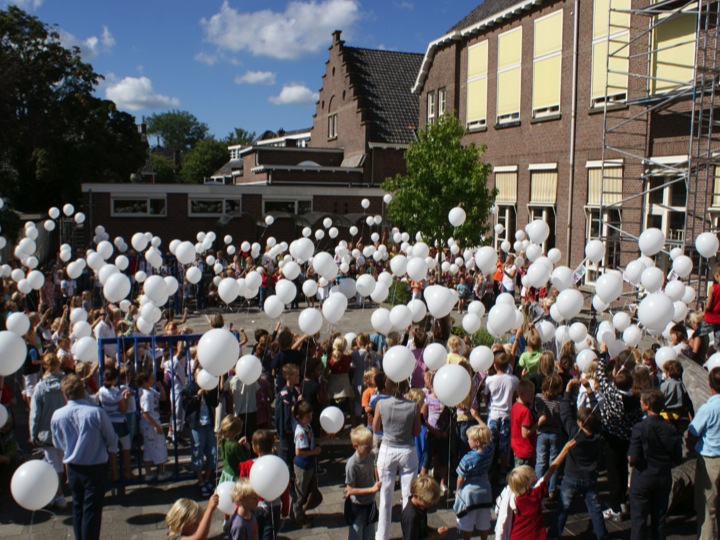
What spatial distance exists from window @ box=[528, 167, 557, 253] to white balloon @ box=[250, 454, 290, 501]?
1652cm

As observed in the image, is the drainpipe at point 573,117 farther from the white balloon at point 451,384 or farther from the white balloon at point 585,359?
the white balloon at point 451,384

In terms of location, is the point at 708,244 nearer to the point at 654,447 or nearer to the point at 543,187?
the point at 654,447

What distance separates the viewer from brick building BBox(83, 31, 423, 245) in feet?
78.5

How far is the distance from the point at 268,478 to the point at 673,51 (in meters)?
15.6

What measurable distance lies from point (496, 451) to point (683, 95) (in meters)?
11.0

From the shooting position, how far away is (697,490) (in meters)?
5.34

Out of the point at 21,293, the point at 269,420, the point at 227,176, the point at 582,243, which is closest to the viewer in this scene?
the point at 269,420

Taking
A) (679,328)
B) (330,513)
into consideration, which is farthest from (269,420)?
(679,328)

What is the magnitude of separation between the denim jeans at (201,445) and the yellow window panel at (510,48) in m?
17.9

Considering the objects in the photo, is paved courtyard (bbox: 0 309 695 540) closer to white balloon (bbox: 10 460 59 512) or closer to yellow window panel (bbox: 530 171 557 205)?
white balloon (bbox: 10 460 59 512)

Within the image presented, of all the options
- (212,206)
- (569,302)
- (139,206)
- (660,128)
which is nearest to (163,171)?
(212,206)

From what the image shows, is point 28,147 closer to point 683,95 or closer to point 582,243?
point 582,243

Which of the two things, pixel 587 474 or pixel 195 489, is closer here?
pixel 587 474

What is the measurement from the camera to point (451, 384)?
17.6ft
